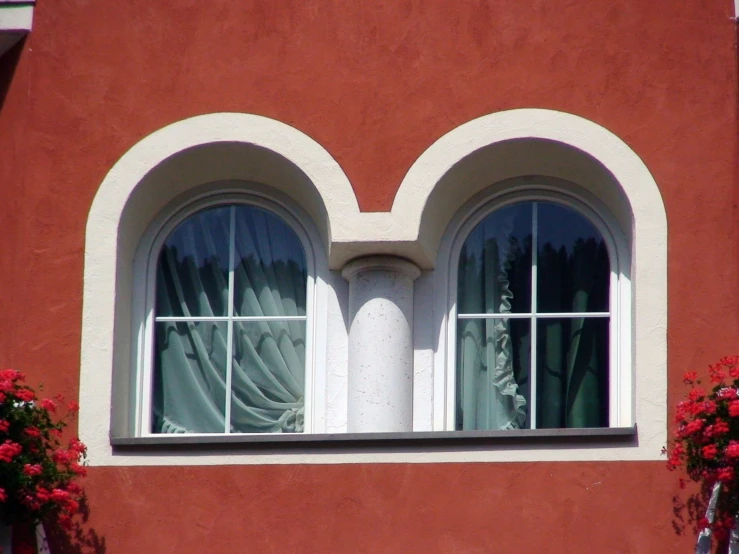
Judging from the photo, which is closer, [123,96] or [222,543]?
[222,543]

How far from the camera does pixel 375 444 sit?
10625 millimetres

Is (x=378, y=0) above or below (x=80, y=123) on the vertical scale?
above

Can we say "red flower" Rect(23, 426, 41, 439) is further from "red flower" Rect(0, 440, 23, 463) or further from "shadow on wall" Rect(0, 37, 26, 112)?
Answer: "shadow on wall" Rect(0, 37, 26, 112)

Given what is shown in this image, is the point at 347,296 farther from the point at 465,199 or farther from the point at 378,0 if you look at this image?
the point at 378,0

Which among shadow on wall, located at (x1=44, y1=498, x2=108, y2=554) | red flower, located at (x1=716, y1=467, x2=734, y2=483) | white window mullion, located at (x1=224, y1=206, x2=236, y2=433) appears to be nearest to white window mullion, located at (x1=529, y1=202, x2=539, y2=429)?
red flower, located at (x1=716, y1=467, x2=734, y2=483)

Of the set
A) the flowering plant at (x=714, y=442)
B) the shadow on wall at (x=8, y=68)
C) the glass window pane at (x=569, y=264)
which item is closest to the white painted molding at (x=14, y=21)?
the shadow on wall at (x=8, y=68)

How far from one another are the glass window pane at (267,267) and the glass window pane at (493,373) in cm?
95

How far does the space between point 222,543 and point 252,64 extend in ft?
8.67

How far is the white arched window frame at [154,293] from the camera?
11.3 m

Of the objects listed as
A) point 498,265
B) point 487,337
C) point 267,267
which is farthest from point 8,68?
point 487,337

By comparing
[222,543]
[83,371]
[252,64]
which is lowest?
[222,543]

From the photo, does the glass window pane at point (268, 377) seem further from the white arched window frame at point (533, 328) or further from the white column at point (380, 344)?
the white arched window frame at point (533, 328)

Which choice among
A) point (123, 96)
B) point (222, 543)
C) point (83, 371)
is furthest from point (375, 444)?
point (123, 96)

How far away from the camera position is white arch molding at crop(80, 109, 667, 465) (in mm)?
10797
